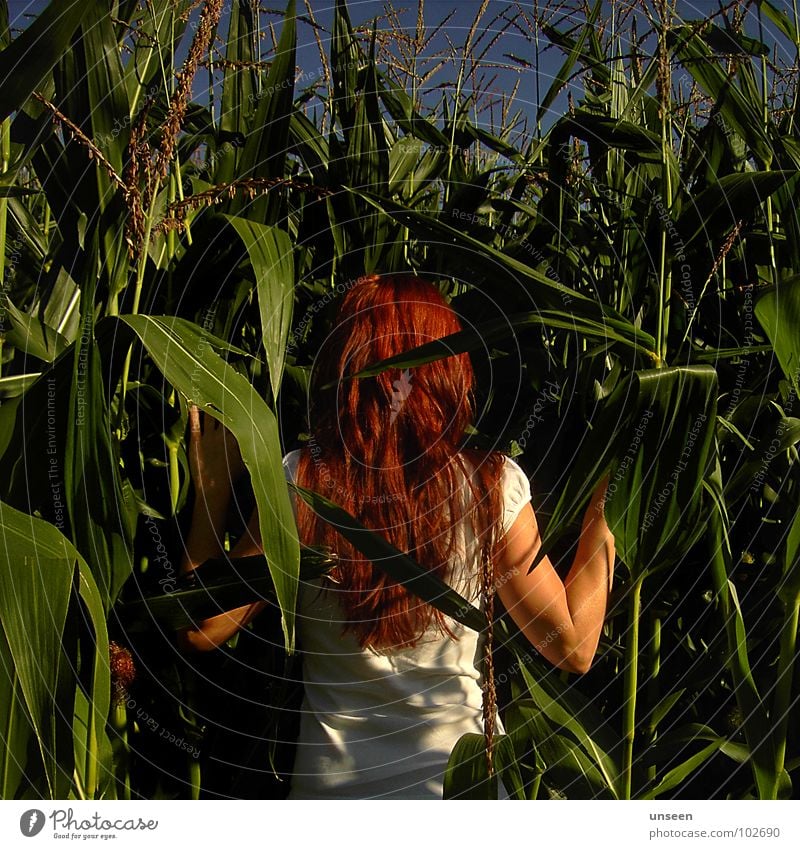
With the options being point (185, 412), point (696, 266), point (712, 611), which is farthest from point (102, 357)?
point (712, 611)

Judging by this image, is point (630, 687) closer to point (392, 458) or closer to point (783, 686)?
point (783, 686)

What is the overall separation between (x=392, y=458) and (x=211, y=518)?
0.18 m

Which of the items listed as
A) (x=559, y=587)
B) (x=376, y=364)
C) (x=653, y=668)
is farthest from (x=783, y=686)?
(x=376, y=364)

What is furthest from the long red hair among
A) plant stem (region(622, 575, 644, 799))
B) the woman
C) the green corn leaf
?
the green corn leaf

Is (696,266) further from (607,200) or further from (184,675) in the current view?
(184,675)

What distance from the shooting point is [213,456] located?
0.78m

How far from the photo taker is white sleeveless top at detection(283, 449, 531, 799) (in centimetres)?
77

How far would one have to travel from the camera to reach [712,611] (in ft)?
3.03

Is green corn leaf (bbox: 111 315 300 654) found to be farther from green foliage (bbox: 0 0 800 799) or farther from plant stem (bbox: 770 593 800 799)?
plant stem (bbox: 770 593 800 799)

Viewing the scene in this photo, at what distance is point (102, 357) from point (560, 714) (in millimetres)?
468

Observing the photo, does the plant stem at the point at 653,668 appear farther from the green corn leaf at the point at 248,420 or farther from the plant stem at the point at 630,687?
the green corn leaf at the point at 248,420

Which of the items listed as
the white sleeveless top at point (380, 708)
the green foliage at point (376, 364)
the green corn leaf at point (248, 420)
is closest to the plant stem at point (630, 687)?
the green foliage at point (376, 364)

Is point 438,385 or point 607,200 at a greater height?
point 607,200

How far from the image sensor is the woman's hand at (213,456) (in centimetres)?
78
